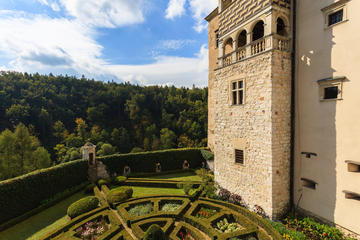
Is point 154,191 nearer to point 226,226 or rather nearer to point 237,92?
point 226,226

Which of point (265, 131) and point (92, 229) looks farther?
point (265, 131)

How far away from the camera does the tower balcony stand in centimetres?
802

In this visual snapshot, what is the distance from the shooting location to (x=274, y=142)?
802cm

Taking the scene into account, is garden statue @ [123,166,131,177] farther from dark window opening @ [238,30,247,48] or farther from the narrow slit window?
dark window opening @ [238,30,247,48]

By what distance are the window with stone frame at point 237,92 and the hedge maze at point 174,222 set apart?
5.80 meters

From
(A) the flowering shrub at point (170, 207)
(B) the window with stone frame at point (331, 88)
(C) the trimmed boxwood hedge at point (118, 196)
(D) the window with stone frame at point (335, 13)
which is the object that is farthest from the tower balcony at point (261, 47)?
(C) the trimmed boxwood hedge at point (118, 196)

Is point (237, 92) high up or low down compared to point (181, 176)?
up

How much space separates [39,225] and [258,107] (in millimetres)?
14027

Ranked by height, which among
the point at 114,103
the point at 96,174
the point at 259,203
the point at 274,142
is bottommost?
the point at 96,174

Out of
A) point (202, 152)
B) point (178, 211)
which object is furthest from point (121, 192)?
point (202, 152)

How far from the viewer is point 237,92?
31.9 feet

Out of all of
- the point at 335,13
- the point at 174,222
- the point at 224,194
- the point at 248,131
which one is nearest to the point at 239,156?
the point at 248,131

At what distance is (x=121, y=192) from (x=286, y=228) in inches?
369

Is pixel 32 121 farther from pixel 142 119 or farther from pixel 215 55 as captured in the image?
pixel 215 55
